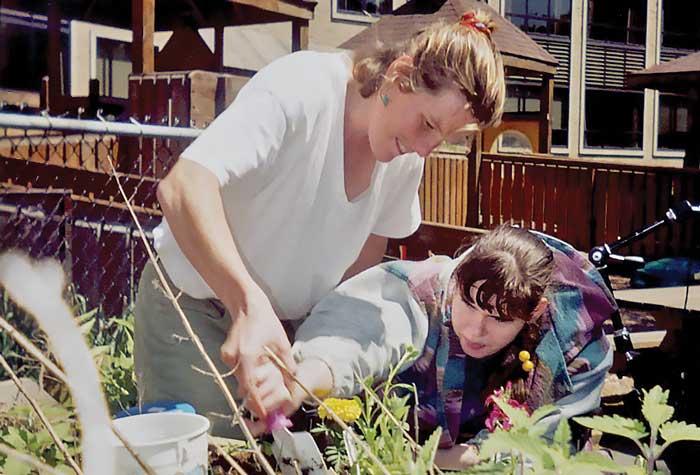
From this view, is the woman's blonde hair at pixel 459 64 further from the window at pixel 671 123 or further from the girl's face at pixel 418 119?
the window at pixel 671 123

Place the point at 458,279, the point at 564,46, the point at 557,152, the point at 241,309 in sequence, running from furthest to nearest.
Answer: the point at 557,152 < the point at 564,46 < the point at 458,279 < the point at 241,309

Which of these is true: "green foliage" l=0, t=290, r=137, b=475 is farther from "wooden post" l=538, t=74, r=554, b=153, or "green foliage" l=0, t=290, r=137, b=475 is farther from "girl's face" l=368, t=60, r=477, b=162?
"wooden post" l=538, t=74, r=554, b=153

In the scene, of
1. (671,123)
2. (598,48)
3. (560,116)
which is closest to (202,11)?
(598,48)

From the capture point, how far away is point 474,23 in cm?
97

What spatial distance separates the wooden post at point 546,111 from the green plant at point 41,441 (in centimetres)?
111

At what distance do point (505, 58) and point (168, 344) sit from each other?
2.46 ft

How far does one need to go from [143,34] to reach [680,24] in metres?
1.29

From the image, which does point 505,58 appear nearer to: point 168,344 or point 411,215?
point 411,215

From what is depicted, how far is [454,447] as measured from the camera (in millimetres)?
1046

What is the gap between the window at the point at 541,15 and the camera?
1.54 metres

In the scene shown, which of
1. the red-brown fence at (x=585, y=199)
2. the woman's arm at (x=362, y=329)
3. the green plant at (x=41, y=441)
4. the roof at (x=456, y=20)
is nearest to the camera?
the green plant at (x=41, y=441)

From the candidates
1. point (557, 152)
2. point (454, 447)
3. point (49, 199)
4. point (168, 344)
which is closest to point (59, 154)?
point (49, 199)

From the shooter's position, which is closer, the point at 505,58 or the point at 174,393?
the point at 174,393

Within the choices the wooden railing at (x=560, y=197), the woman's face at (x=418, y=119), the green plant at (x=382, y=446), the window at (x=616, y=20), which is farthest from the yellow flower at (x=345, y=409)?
the window at (x=616, y=20)
